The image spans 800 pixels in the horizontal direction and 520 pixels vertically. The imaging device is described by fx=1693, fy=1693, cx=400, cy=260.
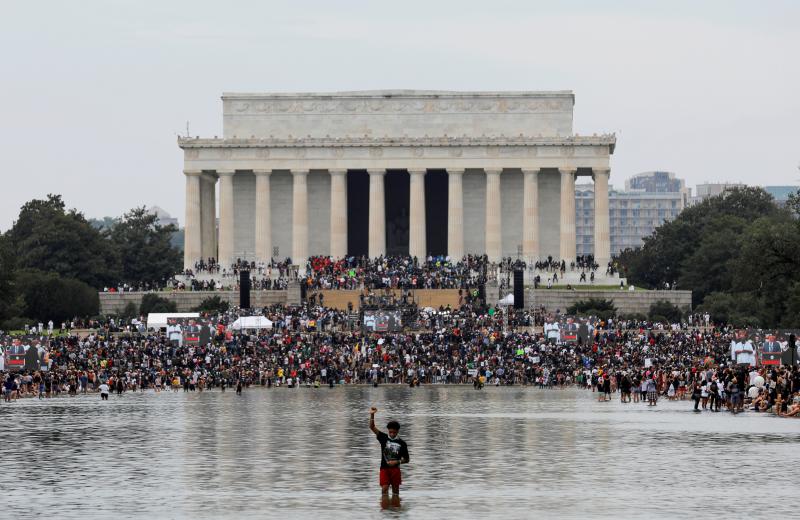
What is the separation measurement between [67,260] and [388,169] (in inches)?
1188

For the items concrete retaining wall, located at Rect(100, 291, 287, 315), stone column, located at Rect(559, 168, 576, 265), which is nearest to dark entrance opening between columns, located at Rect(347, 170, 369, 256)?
stone column, located at Rect(559, 168, 576, 265)

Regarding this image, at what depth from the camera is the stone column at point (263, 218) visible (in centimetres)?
14762

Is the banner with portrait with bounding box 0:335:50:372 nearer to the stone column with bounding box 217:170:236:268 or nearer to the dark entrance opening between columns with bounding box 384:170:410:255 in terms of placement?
the stone column with bounding box 217:170:236:268

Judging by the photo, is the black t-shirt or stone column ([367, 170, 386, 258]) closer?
the black t-shirt

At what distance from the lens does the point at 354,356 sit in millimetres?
98000

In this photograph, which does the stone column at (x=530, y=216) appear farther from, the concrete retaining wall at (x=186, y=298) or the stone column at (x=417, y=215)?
the concrete retaining wall at (x=186, y=298)

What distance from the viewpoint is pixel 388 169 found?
147 metres

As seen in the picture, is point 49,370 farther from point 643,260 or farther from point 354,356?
point 643,260

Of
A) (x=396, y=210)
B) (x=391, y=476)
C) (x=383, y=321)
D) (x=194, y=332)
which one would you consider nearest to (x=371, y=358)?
(x=383, y=321)

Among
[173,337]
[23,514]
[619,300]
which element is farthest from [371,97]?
[23,514]

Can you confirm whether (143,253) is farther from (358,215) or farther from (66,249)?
(358,215)

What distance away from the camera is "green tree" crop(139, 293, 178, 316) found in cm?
12656

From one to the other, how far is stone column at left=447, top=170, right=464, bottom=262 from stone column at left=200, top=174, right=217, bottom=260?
2158cm

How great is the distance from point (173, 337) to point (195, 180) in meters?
49.4
